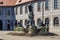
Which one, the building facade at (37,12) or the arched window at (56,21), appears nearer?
the arched window at (56,21)

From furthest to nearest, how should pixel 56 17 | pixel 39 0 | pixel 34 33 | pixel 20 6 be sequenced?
pixel 20 6 < pixel 39 0 < pixel 56 17 < pixel 34 33

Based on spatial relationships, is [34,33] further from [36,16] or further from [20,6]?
[20,6]

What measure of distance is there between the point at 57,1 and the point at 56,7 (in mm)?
1304

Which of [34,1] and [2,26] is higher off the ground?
[34,1]

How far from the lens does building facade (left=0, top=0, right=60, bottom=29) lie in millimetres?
41500

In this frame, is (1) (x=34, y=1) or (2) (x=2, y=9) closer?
(1) (x=34, y=1)

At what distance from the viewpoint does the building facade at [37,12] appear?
4150cm

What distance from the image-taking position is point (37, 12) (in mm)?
46969

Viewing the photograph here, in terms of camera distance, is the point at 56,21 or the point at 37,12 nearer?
the point at 56,21

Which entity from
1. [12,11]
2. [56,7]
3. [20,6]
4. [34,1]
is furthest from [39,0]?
[12,11]

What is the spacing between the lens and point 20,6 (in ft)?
183

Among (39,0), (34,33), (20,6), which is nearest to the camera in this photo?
(34,33)

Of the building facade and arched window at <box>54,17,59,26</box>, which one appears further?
the building facade

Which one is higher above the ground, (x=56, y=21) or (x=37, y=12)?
(x=37, y=12)
